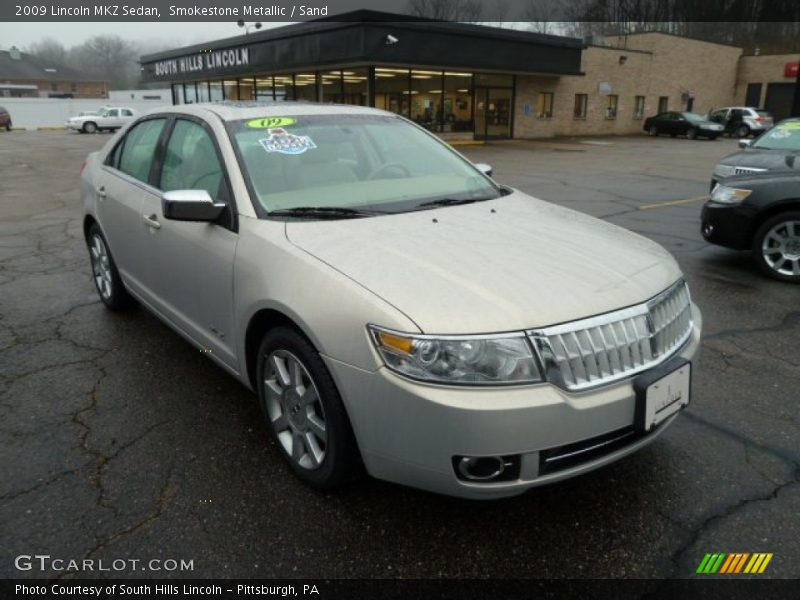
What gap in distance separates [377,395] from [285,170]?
1.53m

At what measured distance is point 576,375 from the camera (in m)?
2.10

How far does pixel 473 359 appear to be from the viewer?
205 cm

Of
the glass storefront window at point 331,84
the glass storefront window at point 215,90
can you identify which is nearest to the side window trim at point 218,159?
the glass storefront window at point 331,84

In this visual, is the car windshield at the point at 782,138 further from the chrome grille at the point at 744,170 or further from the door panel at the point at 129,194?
the door panel at the point at 129,194

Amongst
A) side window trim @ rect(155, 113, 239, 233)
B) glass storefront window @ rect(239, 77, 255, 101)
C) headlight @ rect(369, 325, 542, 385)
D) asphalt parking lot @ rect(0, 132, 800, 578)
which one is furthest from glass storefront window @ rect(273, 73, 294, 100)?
headlight @ rect(369, 325, 542, 385)

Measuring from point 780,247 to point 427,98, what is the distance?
2366 centimetres

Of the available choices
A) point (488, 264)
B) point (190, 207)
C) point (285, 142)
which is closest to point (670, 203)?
point (285, 142)

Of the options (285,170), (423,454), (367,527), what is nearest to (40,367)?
(285,170)

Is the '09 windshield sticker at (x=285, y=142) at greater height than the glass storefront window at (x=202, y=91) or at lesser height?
lesser

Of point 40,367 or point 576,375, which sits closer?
point 576,375

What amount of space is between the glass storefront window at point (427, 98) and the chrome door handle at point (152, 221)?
24374mm

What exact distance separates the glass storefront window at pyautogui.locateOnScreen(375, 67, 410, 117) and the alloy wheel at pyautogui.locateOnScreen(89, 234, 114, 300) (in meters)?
22.5

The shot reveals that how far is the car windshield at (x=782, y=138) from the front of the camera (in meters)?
7.94

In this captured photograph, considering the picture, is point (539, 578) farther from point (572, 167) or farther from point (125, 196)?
point (572, 167)
